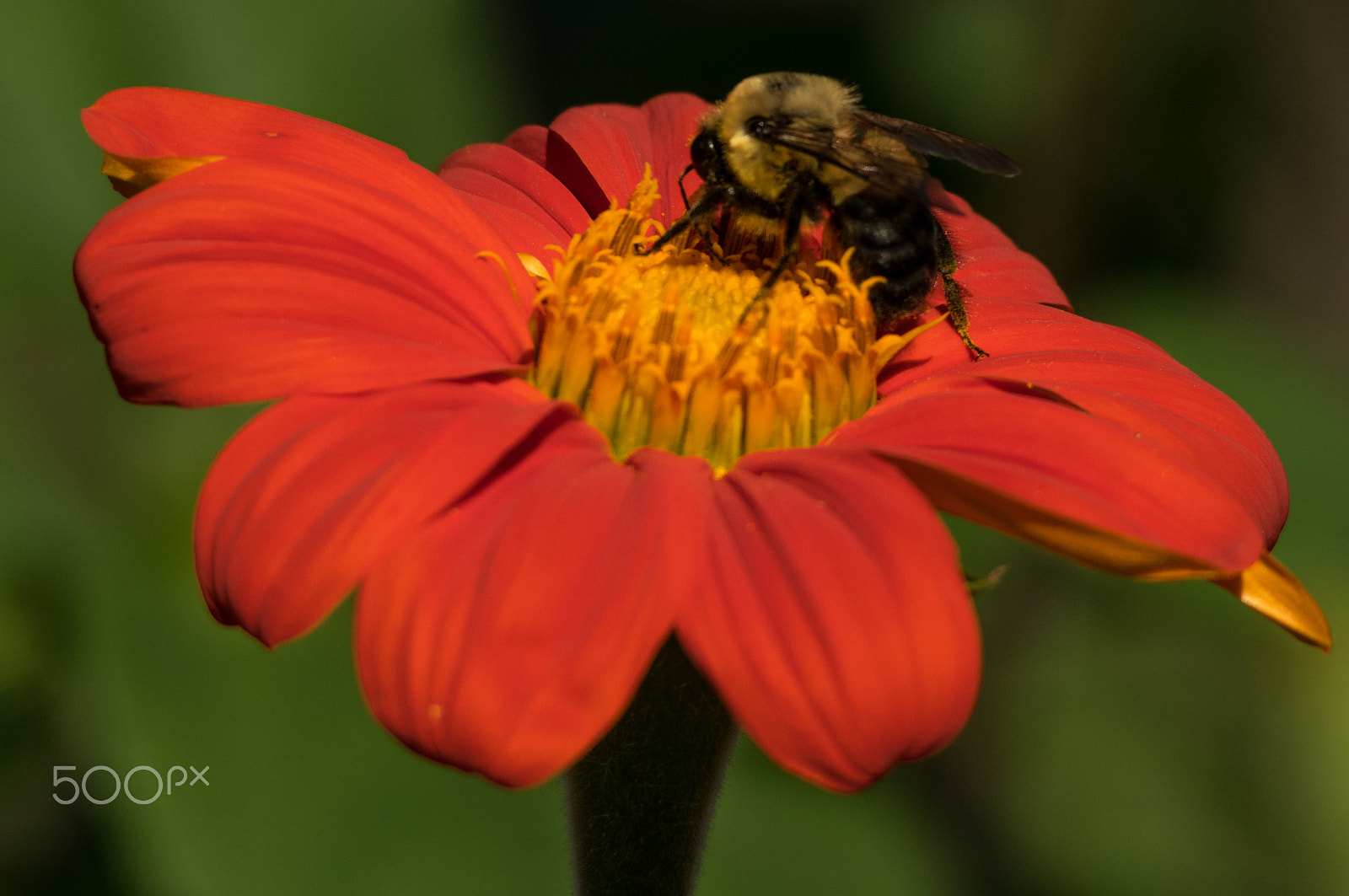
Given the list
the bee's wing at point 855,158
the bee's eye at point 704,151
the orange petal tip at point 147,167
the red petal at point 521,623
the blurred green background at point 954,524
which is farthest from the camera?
the blurred green background at point 954,524

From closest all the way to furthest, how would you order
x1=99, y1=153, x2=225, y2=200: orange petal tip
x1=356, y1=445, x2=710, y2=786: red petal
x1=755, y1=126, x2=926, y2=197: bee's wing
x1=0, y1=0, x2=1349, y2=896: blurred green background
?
1. x1=356, y1=445, x2=710, y2=786: red petal
2. x1=99, y1=153, x2=225, y2=200: orange petal tip
3. x1=755, y1=126, x2=926, y2=197: bee's wing
4. x1=0, y1=0, x2=1349, y2=896: blurred green background

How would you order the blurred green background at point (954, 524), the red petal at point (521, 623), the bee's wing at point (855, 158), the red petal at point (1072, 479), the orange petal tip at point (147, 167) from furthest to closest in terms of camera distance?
the blurred green background at point (954, 524) → the bee's wing at point (855, 158) → the orange petal tip at point (147, 167) → the red petal at point (1072, 479) → the red petal at point (521, 623)

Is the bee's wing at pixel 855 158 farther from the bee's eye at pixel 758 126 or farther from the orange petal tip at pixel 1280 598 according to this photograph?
the orange petal tip at pixel 1280 598

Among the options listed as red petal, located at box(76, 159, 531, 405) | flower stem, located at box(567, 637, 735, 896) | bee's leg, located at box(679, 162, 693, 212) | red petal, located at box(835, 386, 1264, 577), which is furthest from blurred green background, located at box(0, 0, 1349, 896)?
red petal, located at box(835, 386, 1264, 577)

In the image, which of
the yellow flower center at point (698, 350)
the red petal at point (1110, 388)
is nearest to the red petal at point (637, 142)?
the yellow flower center at point (698, 350)

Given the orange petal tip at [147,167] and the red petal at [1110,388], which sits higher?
the orange petal tip at [147,167]

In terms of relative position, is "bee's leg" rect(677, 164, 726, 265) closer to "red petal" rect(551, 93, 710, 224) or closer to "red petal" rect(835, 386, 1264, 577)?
"red petal" rect(551, 93, 710, 224)
